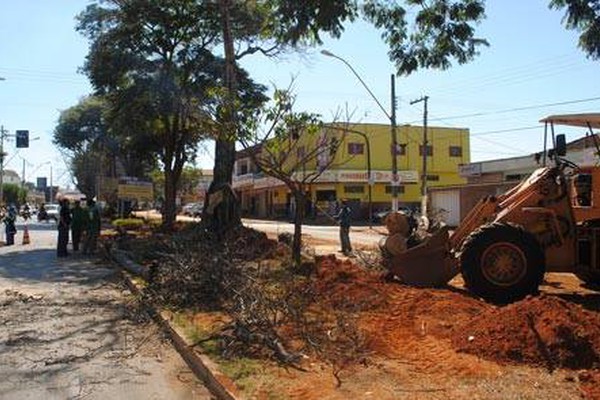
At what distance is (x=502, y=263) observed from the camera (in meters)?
11.7

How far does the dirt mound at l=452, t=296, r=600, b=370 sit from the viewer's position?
725 centimetres

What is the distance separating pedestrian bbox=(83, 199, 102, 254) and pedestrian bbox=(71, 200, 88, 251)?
0.58 feet

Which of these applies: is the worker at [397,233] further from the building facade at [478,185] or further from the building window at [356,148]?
the building window at [356,148]

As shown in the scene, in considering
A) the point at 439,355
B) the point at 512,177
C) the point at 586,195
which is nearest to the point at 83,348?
the point at 439,355

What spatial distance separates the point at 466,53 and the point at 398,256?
135 inches

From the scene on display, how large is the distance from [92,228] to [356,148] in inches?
1679

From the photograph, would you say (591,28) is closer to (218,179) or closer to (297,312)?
(297,312)

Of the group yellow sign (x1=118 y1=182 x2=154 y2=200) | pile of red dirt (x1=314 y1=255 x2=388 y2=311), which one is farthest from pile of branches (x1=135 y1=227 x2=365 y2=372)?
yellow sign (x1=118 y1=182 x2=154 y2=200)

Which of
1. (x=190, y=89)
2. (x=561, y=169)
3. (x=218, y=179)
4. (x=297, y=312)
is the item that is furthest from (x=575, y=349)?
(x=190, y=89)

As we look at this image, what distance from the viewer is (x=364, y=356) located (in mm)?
7656

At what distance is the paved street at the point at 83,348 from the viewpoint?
7.58m

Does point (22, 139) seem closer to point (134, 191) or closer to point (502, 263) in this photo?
point (134, 191)

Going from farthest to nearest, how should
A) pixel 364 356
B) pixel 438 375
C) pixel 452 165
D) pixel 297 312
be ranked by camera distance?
pixel 452 165, pixel 297 312, pixel 364 356, pixel 438 375

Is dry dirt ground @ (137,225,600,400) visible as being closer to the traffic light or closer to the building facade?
the building facade
